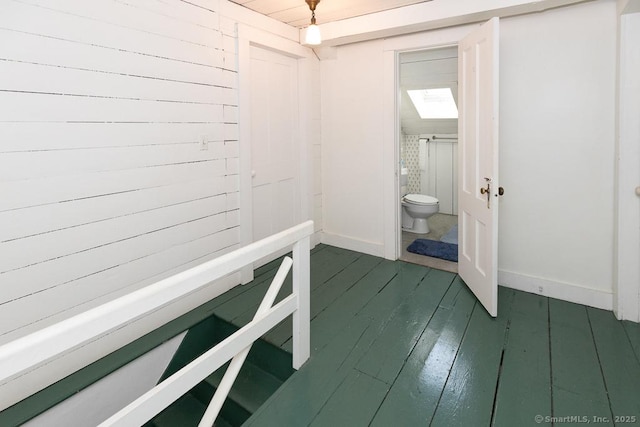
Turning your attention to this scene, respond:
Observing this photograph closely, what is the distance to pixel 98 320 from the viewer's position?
0.95m

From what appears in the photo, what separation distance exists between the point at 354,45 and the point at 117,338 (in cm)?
300

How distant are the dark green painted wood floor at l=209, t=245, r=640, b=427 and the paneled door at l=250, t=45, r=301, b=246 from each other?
73 cm

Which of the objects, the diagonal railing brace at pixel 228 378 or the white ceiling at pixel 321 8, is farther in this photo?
the white ceiling at pixel 321 8

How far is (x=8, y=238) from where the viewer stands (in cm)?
158

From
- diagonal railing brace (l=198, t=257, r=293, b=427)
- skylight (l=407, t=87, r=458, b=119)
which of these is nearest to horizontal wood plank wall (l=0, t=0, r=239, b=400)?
diagonal railing brace (l=198, t=257, r=293, b=427)

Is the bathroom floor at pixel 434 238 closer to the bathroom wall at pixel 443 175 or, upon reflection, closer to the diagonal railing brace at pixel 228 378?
the bathroom wall at pixel 443 175

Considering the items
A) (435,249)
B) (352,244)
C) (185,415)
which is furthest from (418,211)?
(185,415)

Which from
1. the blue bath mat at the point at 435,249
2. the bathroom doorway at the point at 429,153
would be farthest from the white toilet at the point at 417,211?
the blue bath mat at the point at 435,249

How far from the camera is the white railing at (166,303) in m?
0.85

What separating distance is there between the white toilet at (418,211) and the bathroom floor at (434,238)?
0.37 ft

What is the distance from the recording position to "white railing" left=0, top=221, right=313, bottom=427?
848 mm

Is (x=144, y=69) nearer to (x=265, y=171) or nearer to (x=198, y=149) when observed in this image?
(x=198, y=149)

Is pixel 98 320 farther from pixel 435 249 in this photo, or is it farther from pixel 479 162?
pixel 435 249

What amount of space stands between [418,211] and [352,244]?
114 centimetres
